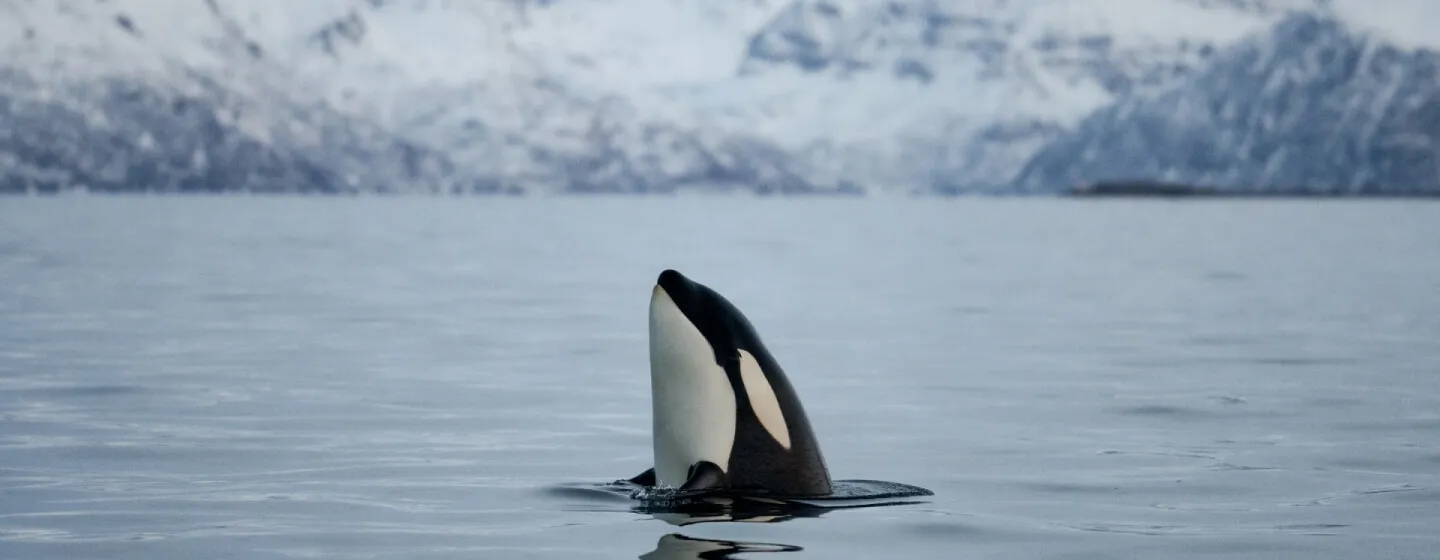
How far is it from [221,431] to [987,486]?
6942 mm

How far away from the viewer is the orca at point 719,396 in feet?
37.7

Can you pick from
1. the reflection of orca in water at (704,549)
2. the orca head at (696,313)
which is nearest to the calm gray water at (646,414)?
the reflection of orca in water at (704,549)

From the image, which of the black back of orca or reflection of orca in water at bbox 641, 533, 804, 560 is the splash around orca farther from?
reflection of orca in water at bbox 641, 533, 804, 560

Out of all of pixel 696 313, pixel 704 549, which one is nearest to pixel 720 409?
pixel 696 313

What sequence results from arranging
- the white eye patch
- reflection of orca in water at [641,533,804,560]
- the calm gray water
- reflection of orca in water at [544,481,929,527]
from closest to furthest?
reflection of orca in water at [641,533,804,560] < the white eye patch < reflection of orca in water at [544,481,929,527] < the calm gray water

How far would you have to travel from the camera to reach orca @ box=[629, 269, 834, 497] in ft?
37.7

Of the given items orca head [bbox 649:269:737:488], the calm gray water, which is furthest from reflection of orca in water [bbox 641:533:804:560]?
orca head [bbox 649:269:737:488]

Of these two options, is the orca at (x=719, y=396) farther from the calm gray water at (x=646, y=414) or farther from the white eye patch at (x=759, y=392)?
the calm gray water at (x=646, y=414)

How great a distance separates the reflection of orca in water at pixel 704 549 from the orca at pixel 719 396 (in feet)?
1.64

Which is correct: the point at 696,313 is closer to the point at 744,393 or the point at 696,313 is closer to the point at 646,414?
the point at 744,393

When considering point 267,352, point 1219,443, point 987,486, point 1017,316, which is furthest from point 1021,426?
point 1017,316

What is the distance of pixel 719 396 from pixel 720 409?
8 centimetres

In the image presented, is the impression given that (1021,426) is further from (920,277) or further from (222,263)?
(222,263)

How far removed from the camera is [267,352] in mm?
25312
